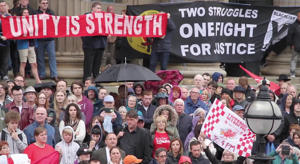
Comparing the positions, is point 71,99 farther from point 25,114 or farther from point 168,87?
point 168,87

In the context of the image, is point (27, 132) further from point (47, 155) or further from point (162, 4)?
point (162, 4)

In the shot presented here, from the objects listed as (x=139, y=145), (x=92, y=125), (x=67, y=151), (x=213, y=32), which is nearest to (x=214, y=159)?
(x=139, y=145)

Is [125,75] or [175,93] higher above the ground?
[125,75]

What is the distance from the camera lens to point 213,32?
24719 millimetres

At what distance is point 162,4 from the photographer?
79.5 ft

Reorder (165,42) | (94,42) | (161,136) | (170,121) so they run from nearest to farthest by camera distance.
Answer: (161,136) → (170,121) → (94,42) → (165,42)

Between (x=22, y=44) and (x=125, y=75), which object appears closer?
(x=125, y=75)

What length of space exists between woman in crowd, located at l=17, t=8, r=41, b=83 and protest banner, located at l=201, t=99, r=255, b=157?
505 cm

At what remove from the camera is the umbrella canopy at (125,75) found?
18.8m

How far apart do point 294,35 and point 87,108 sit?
9.30m

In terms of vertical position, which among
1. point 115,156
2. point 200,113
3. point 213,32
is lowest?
point 115,156

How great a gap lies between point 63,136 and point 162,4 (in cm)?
856

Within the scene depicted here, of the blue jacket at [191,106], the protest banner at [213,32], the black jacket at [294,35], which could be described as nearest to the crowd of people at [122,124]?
the blue jacket at [191,106]

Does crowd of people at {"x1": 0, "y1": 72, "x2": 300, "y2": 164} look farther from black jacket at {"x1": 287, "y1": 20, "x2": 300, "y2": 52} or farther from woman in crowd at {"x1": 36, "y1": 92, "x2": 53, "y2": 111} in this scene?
black jacket at {"x1": 287, "y1": 20, "x2": 300, "y2": 52}
